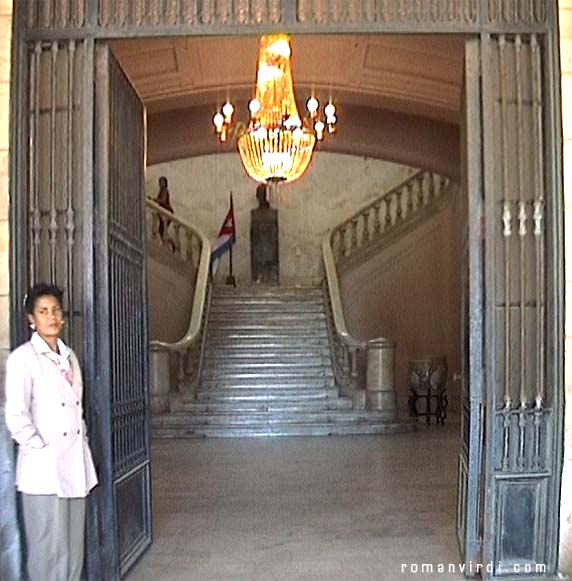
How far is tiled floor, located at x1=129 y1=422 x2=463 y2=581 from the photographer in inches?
196

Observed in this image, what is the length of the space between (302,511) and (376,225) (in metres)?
9.46

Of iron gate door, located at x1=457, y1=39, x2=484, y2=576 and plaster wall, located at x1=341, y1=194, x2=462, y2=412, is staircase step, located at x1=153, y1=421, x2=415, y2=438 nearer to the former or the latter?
plaster wall, located at x1=341, y1=194, x2=462, y2=412

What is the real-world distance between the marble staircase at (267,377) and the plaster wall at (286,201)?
7.06ft

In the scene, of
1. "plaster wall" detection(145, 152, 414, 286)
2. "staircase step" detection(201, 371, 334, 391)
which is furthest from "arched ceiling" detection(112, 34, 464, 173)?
"plaster wall" detection(145, 152, 414, 286)

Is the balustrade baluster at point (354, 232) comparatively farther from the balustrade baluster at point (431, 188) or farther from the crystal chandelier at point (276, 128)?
the crystal chandelier at point (276, 128)

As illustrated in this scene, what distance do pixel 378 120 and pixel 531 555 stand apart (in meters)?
5.43

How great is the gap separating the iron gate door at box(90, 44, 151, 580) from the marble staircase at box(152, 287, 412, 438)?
18.9 ft

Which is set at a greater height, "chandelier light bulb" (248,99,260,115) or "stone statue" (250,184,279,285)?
"chandelier light bulb" (248,99,260,115)

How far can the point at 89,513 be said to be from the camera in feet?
15.0

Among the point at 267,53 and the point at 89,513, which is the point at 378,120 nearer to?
the point at 267,53

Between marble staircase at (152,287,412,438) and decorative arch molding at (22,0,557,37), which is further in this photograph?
marble staircase at (152,287,412,438)

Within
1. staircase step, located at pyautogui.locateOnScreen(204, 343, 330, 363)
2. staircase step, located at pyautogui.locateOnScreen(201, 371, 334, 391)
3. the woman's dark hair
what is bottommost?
staircase step, located at pyautogui.locateOnScreen(201, 371, 334, 391)

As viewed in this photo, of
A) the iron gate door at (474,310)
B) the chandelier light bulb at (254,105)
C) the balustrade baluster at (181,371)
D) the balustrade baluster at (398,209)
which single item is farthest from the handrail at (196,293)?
the iron gate door at (474,310)

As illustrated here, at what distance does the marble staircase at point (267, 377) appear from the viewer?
1118 centimetres
